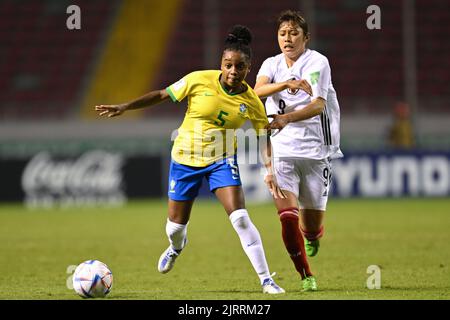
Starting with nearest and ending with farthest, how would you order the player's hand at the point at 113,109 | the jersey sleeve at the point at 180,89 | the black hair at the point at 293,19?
the player's hand at the point at 113,109
the jersey sleeve at the point at 180,89
the black hair at the point at 293,19

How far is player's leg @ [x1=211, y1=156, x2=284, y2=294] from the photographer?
24.5ft

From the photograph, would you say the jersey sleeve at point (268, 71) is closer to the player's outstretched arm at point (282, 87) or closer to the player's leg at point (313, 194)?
the player's outstretched arm at point (282, 87)

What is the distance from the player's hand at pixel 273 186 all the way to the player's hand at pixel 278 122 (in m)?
0.46

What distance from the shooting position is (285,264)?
10242 mm

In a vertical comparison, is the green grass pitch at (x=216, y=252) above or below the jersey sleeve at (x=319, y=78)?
below

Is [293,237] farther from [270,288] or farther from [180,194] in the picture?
[180,194]

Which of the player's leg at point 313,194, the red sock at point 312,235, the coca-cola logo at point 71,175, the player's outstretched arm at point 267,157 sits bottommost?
the coca-cola logo at point 71,175

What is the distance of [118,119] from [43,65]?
4.75 meters

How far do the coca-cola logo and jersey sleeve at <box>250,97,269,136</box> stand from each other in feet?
42.1

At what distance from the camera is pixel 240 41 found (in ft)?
25.0

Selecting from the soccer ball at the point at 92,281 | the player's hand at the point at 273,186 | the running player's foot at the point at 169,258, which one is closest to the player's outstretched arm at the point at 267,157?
the player's hand at the point at 273,186

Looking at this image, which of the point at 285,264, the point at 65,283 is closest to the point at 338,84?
the point at 285,264

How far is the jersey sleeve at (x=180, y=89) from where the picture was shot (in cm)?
769
